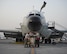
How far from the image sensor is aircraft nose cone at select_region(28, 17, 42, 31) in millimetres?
22469

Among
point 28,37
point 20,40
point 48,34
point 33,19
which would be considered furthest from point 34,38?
point 20,40

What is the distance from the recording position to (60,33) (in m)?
30.3

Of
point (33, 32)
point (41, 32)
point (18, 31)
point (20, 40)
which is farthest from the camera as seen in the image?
point (20, 40)

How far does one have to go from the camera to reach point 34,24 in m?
22.5

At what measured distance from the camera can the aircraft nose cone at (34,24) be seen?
22469mm

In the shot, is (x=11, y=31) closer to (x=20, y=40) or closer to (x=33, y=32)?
(x=20, y=40)

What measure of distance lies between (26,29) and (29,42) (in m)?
3.18

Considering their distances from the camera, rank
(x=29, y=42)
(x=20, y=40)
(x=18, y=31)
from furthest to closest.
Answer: (x=20, y=40), (x=18, y=31), (x=29, y=42)

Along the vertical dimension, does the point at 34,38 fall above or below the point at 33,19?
below

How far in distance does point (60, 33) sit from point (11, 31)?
698 centimetres

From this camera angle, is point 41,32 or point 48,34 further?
point 48,34

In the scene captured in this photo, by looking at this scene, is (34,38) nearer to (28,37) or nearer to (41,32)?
(28,37)

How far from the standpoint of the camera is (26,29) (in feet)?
80.6

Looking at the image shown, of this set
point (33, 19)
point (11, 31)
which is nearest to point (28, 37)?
point (33, 19)
